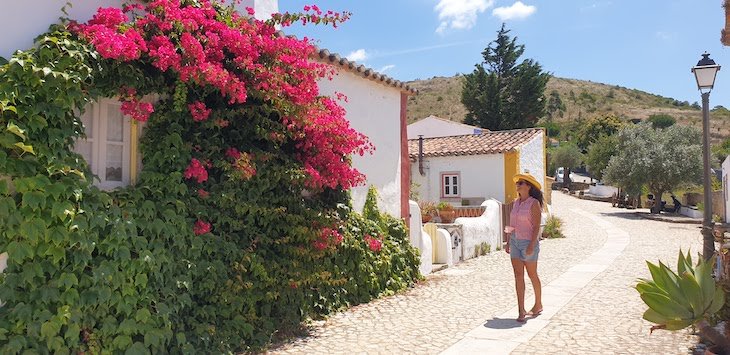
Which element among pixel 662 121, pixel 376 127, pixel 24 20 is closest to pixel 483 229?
pixel 376 127

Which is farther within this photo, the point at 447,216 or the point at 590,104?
the point at 590,104

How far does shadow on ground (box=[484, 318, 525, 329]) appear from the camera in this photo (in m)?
6.55

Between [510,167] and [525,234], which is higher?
[510,167]

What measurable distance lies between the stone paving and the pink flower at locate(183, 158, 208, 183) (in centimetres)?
193

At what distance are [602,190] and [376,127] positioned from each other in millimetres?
40144

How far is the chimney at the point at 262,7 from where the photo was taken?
7416 millimetres

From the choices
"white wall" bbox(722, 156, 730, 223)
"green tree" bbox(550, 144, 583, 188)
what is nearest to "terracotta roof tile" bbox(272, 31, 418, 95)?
"white wall" bbox(722, 156, 730, 223)

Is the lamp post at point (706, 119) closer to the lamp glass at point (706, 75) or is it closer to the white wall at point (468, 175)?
the lamp glass at point (706, 75)

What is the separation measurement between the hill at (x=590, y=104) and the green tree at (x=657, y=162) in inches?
1534

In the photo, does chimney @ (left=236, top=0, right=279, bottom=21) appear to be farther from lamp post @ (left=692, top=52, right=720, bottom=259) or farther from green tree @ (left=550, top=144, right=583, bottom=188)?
green tree @ (left=550, top=144, right=583, bottom=188)

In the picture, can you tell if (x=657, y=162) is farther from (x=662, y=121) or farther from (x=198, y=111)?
(x=662, y=121)

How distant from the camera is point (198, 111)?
527 cm

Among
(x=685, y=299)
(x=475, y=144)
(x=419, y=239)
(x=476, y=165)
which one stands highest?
(x=475, y=144)

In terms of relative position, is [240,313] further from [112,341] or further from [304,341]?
[112,341]
